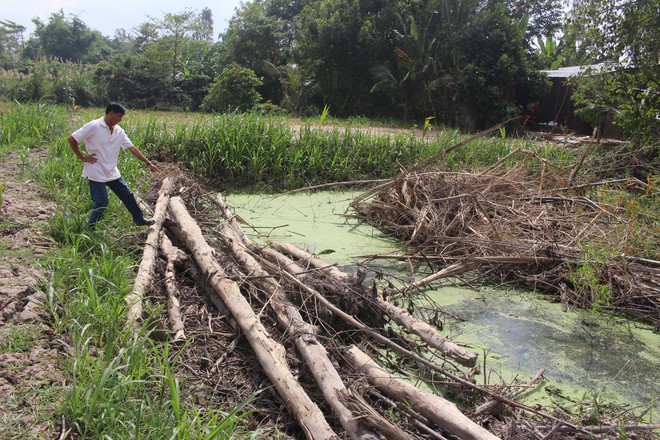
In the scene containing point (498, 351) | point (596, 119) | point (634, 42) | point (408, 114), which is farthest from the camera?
point (408, 114)

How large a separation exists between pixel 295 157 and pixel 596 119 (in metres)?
8.33

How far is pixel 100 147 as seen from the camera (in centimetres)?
425

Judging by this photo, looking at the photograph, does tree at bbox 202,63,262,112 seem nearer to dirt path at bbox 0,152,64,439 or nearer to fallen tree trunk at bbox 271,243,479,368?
dirt path at bbox 0,152,64,439

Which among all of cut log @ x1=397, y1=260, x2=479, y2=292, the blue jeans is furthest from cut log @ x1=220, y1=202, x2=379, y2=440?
cut log @ x1=397, y1=260, x2=479, y2=292

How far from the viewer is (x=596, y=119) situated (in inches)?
491

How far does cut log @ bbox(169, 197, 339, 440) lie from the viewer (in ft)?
7.77

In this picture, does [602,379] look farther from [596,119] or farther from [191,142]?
[596,119]

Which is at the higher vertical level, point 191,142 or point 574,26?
point 574,26

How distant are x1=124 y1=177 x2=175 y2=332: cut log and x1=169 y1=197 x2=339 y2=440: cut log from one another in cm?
29

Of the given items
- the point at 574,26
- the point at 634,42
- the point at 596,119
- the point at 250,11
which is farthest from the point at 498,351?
the point at 250,11

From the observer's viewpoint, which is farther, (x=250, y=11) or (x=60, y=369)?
(x=250, y=11)

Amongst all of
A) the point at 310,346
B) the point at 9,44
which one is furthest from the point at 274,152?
the point at 9,44

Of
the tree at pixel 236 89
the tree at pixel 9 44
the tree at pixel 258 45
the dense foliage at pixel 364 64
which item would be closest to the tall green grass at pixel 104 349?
the dense foliage at pixel 364 64

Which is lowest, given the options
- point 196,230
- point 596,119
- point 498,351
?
point 498,351
